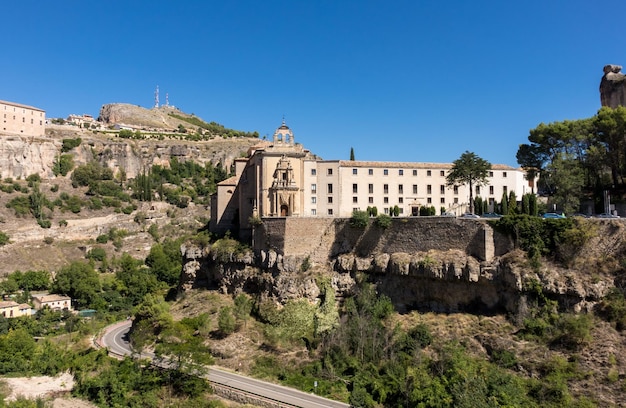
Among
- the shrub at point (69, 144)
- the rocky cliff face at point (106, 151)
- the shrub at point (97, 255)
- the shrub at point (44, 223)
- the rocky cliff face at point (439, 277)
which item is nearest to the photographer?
the rocky cliff face at point (439, 277)

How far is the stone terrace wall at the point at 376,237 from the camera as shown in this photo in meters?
31.7

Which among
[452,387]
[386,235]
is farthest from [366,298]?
[452,387]

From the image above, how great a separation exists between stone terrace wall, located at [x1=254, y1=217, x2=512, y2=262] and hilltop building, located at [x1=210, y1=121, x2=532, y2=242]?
9.85 ft

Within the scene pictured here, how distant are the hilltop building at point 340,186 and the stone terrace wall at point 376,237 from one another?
9.85ft

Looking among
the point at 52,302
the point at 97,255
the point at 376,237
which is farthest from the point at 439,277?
the point at 97,255

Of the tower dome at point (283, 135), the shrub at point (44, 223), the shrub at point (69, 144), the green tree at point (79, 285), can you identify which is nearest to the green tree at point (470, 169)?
the tower dome at point (283, 135)

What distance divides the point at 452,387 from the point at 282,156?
2432 cm

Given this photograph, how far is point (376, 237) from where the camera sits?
120 ft

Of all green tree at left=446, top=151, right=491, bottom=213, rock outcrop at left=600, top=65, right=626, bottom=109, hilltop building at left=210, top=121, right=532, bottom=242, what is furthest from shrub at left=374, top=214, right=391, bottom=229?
rock outcrop at left=600, top=65, right=626, bottom=109

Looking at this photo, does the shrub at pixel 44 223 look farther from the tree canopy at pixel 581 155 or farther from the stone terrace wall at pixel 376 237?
the tree canopy at pixel 581 155

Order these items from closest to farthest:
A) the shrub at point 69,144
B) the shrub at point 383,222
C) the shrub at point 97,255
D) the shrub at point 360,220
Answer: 1. the shrub at point 383,222
2. the shrub at point 360,220
3. the shrub at point 97,255
4. the shrub at point 69,144

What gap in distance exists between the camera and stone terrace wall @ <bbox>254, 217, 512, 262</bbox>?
31703mm

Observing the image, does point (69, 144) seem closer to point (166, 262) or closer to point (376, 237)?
point (166, 262)

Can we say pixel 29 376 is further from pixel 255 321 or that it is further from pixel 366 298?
pixel 366 298
